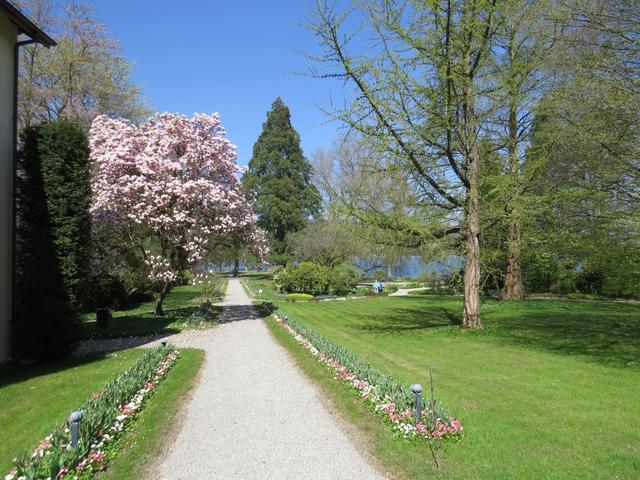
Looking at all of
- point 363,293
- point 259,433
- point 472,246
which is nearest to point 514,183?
point 472,246

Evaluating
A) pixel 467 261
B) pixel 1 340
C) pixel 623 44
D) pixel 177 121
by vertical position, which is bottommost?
pixel 1 340

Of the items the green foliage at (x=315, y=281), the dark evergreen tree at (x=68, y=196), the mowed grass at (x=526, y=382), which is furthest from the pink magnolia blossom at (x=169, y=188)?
the green foliage at (x=315, y=281)

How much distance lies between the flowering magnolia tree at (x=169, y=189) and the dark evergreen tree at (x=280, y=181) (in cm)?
2781

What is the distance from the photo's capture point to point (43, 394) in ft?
22.5

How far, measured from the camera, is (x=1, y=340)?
8.91m

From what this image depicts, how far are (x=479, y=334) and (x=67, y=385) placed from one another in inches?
388

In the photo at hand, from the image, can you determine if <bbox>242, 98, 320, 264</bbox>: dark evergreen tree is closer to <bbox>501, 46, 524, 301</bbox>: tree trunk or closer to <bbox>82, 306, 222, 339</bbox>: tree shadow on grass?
<bbox>82, 306, 222, 339</bbox>: tree shadow on grass

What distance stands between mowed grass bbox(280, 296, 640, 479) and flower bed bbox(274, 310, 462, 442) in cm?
26

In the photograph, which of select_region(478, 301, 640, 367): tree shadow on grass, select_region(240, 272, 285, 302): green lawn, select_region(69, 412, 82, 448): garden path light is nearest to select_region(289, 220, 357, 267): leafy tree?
select_region(240, 272, 285, 302): green lawn

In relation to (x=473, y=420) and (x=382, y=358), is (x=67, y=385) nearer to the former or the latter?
(x=382, y=358)

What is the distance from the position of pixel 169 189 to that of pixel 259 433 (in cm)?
1047

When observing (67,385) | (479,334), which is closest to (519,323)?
(479,334)

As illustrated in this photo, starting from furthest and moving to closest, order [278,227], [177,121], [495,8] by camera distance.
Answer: [278,227]
[177,121]
[495,8]

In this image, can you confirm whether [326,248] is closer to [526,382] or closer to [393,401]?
[526,382]
